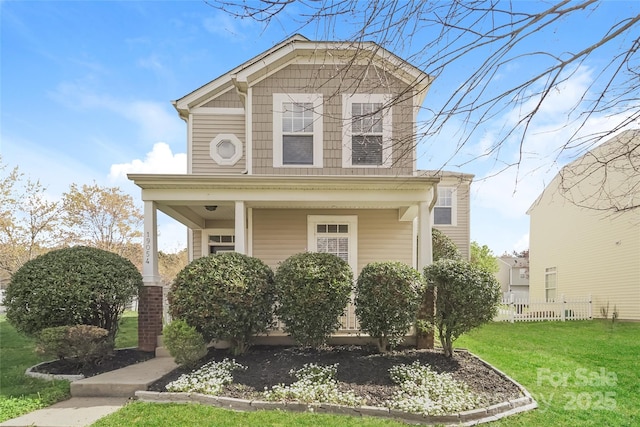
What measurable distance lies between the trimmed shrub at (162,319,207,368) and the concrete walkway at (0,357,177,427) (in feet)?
1.20

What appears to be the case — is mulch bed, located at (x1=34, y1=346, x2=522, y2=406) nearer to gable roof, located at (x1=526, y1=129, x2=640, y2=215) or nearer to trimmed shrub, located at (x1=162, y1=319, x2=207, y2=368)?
trimmed shrub, located at (x1=162, y1=319, x2=207, y2=368)

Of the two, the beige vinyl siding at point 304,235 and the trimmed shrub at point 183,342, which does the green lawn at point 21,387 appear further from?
the beige vinyl siding at point 304,235

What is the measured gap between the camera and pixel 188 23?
5039 millimetres

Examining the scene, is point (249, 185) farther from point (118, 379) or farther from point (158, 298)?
point (118, 379)

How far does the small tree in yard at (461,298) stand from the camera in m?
6.20

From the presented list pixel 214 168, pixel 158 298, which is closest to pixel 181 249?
pixel 214 168

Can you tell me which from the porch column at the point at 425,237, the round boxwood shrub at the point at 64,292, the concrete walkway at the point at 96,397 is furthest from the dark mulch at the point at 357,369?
the round boxwood shrub at the point at 64,292

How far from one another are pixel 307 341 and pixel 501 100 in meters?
4.68

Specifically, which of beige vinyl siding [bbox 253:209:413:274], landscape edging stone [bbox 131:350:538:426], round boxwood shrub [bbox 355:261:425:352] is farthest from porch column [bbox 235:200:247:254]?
landscape edging stone [bbox 131:350:538:426]

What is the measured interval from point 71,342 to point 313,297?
12.0 feet

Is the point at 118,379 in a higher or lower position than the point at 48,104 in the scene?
lower

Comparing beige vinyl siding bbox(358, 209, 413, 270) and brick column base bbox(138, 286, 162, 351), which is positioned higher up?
beige vinyl siding bbox(358, 209, 413, 270)

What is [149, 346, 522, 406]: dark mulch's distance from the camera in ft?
17.0

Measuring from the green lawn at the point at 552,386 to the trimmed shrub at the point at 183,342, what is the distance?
1.05m
